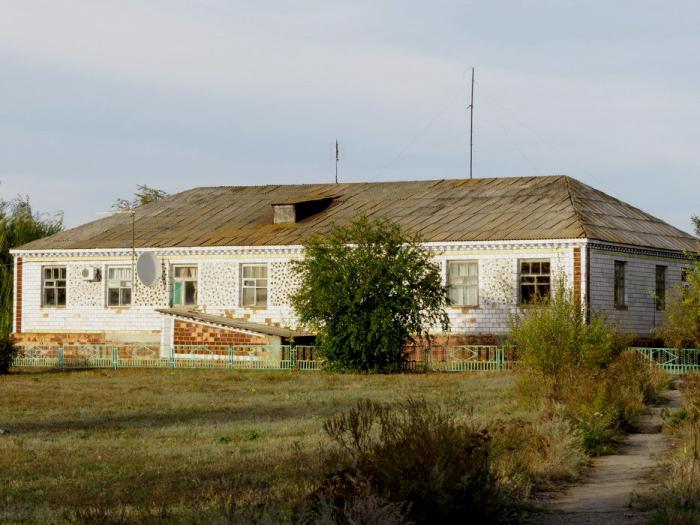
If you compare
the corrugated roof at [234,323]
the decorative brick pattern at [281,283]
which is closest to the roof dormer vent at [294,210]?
the decorative brick pattern at [281,283]

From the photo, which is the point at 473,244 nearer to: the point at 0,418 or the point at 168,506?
the point at 0,418

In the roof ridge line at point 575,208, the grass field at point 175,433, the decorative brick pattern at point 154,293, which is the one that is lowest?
the grass field at point 175,433

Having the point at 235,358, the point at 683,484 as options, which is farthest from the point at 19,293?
the point at 683,484

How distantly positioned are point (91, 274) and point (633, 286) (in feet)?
62.9

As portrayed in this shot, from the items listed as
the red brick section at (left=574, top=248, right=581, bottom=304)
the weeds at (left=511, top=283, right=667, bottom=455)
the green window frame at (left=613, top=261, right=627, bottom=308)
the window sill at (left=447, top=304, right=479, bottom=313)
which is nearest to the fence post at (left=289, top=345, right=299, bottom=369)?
the window sill at (left=447, top=304, right=479, bottom=313)

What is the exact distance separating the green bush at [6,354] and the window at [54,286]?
8660mm

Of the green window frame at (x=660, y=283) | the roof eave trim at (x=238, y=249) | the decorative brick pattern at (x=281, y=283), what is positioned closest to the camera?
the roof eave trim at (x=238, y=249)

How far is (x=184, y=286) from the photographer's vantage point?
43.8 meters

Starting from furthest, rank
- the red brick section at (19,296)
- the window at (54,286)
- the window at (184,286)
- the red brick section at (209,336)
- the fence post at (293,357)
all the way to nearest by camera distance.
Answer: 1. the red brick section at (19,296)
2. the window at (54,286)
3. the window at (184,286)
4. the red brick section at (209,336)
5. the fence post at (293,357)

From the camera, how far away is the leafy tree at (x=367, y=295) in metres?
34.8

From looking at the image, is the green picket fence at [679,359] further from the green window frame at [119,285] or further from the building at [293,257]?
the green window frame at [119,285]

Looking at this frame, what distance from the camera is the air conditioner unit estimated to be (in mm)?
44875

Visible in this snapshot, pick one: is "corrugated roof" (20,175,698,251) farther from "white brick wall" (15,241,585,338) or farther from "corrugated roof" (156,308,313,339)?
"corrugated roof" (156,308,313,339)

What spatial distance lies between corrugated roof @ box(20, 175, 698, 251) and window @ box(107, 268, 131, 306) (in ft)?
3.52
